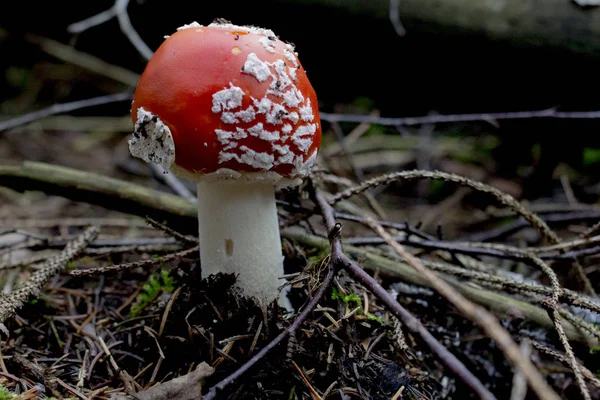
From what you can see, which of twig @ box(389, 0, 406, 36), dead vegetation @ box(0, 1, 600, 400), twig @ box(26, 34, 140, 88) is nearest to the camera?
dead vegetation @ box(0, 1, 600, 400)

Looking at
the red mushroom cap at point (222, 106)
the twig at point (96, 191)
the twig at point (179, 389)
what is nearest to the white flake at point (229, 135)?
the red mushroom cap at point (222, 106)

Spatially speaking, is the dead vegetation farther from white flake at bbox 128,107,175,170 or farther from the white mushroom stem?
white flake at bbox 128,107,175,170

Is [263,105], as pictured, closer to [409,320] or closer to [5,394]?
[409,320]

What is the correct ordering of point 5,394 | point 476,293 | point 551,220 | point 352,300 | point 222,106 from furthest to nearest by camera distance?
point 551,220, point 476,293, point 352,300, point 222,106, point 5,394

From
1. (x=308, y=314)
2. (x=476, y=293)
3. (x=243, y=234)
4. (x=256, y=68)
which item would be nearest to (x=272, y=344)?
(x=308, y=314)

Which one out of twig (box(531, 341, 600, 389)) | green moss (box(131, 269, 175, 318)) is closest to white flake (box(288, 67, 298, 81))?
green moss (box(131, 269, 175, 318))

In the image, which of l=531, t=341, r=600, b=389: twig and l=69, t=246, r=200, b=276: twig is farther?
l=69, t=246, r=200, b=276: twig

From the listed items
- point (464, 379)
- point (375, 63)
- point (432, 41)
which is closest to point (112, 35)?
point (375, 63)
